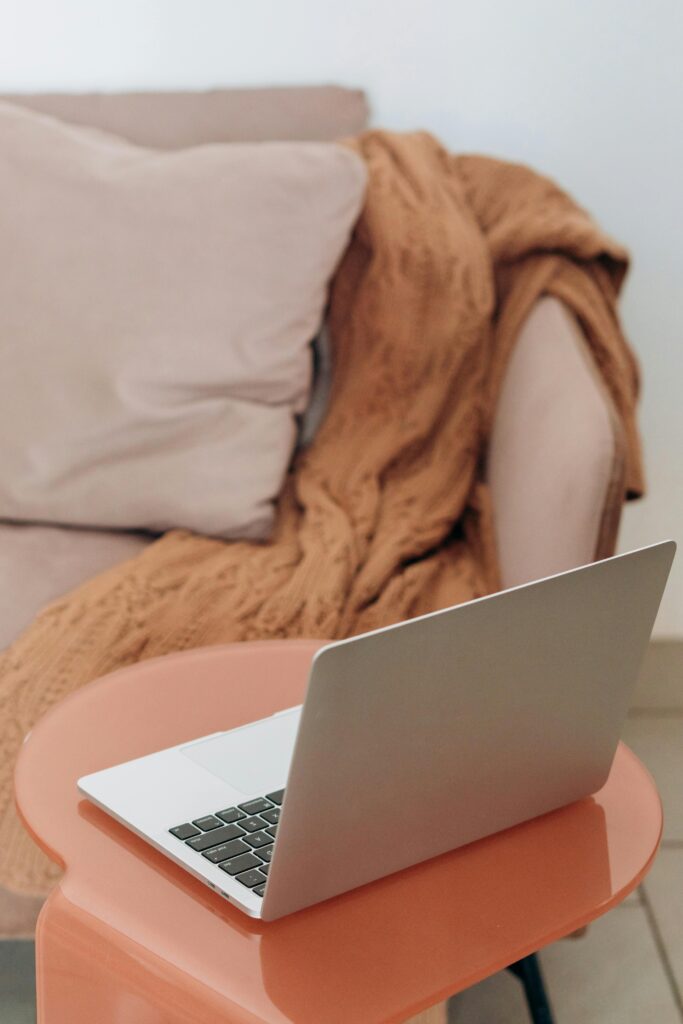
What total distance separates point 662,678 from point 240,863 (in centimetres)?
136

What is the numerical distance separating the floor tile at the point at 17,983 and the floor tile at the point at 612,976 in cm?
56

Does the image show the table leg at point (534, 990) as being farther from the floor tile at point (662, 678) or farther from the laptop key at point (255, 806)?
the floor tile at point (662, 678)

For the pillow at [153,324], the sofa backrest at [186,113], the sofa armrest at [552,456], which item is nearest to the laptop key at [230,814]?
the sofa armrest at [552,456]

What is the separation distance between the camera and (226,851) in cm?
68

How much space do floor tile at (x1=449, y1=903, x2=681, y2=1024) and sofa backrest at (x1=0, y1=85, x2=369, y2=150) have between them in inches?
44.4

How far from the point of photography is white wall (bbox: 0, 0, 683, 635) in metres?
1.70

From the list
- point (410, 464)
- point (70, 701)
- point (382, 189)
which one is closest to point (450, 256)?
point (382, 189)

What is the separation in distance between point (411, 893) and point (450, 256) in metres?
0.97

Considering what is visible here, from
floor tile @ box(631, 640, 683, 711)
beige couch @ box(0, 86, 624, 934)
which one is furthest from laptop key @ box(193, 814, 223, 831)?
floor tile @ box(631, 640, 683, 711)

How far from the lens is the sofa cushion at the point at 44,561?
1.19 metres

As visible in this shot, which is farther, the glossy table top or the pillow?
the pillow

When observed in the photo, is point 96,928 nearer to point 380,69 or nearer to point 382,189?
point 382,189

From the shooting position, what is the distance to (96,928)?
643 millimetres

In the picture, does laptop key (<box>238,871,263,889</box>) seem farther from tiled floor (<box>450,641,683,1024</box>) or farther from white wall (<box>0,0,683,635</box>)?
white wall (<box>0,0,683,635</box>)
